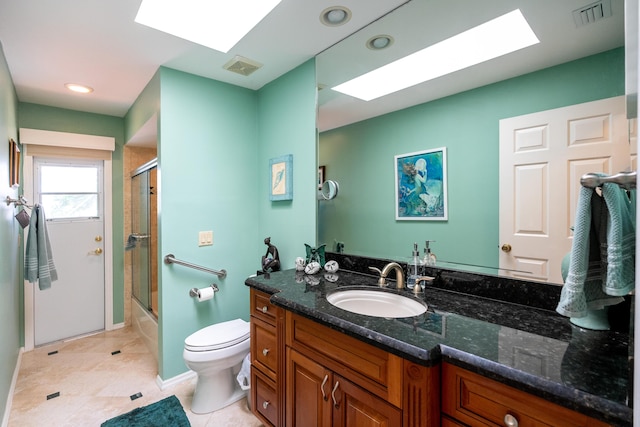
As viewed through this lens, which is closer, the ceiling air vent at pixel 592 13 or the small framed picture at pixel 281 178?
the ceiling air vent at pixel 592 13

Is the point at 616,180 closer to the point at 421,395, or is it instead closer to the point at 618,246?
the point at 618,246

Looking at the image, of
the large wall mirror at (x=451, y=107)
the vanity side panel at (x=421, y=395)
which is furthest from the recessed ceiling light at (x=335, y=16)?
the vanity side panel at (x=421, y=395)

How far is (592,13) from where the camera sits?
1.13 metres

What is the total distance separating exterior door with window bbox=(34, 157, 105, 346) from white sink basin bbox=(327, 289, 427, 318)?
3.07m

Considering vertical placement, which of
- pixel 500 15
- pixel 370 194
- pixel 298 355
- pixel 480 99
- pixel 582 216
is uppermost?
pixel 500 15

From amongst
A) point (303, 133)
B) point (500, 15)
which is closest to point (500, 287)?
point (500, 15)

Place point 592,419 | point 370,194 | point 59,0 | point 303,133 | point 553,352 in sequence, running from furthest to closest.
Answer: point 303,133, point 370,194, point 59,0, point 553,352, point 592,419

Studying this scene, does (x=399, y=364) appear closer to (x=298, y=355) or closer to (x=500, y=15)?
(x=298, y=355)

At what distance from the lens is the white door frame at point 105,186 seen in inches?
115

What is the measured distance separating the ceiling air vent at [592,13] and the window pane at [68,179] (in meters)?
4.05

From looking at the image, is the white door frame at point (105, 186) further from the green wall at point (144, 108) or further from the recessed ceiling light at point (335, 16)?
the recessed ceiling light at point (335, 16)

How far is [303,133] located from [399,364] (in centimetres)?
Result: 168

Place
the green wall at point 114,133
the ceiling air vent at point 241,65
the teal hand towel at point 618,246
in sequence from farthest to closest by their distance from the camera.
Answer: the green wall at point 114,133 < the ceiling air vent at point 241,65 < the teal hand towel at point 618,246

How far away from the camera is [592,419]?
708 millimetres
